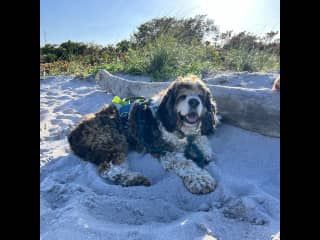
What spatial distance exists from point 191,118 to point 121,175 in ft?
3.98

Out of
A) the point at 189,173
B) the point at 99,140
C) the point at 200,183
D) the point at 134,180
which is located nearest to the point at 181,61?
the point at 99,140

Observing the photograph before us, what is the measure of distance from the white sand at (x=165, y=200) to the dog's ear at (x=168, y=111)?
0.50m

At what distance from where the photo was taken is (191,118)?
182 inches

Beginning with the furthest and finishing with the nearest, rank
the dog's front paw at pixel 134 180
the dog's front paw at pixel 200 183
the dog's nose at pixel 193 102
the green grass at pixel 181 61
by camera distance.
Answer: the green grass at pixel 181 61
the dog's nose at pixel 193 102
the dog's front paw at pixel 134 180
the dog's front paw at pixel 200 183

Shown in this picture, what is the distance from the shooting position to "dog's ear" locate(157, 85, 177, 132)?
4.69m

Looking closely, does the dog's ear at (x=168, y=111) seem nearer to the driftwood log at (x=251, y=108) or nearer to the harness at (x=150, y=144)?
the harness at (x=150, y=144)

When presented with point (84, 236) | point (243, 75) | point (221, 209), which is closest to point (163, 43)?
point (243, 75)

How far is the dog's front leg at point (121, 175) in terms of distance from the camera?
3894 millimetres

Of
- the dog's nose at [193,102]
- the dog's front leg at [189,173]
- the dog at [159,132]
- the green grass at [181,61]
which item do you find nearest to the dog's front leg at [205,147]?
the dog at [159,132]
